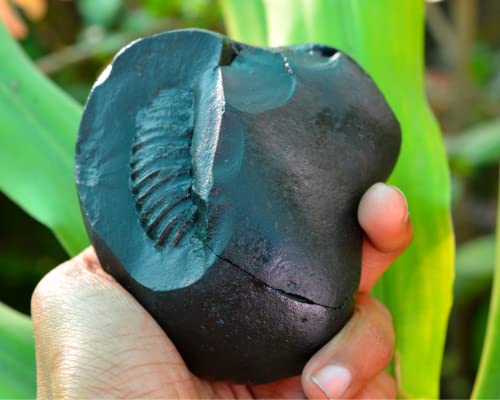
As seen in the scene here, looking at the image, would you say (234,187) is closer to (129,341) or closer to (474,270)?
(129,341)

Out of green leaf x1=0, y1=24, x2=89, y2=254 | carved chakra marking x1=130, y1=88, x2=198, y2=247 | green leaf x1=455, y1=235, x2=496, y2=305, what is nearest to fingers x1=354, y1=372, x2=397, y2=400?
carved chakra marking x1=130, y1=88, x2=198, y2=247

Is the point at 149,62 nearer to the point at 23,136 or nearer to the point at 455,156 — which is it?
the point at 23,136

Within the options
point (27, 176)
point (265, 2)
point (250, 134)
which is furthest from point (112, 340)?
point (265, 2)

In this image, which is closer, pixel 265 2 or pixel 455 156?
pixel 265 2

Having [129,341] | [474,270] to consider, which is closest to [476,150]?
[474,270]

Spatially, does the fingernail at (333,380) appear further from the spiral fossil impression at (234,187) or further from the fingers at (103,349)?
the fingers at (103,349)

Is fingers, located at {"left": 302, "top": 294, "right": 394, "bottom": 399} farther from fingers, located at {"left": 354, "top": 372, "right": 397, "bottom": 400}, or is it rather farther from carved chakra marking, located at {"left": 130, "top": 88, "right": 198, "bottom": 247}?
carved chakra marking, located at {"left": 130, "top": 88, "right": 198, "bottom": 247}

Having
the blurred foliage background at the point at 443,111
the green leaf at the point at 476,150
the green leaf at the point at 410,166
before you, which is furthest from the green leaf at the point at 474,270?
the green leaf at the point at 410,166
